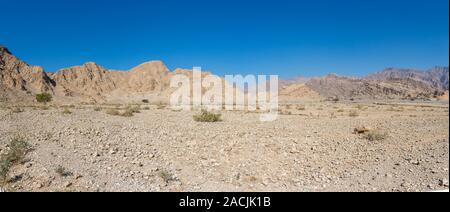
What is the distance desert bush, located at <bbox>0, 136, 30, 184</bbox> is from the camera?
6190 millimetres

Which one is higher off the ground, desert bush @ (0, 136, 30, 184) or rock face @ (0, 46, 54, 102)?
Answer: rock face @ (0, 46, 54, 102)

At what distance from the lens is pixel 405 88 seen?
9288cm

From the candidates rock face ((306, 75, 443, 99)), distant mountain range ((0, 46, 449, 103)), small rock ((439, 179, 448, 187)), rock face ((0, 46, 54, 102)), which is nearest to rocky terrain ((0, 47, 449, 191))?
small rock ((439, 179, 448, 187))

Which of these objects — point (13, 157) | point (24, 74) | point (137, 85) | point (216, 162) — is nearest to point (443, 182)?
point (216, 162)

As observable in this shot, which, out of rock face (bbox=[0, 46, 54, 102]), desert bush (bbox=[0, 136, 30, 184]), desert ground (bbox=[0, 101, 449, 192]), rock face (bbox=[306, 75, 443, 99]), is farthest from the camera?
rock face (bbox=[306, 75, 443, 99])

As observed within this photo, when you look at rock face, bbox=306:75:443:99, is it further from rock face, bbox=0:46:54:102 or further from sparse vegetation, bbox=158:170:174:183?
sparse vegetation, bbox=158:170:174:183

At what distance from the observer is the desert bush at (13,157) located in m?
6.19

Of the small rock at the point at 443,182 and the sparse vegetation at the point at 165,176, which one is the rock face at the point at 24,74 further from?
the small rock at the point at 443,182

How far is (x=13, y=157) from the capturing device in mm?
7105

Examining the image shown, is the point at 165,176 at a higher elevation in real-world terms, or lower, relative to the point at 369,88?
lower

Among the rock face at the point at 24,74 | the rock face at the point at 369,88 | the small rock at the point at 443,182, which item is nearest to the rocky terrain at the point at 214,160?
the small rock at the point at 443,182

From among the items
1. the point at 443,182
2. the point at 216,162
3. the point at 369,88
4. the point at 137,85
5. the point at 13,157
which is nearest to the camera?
the point at 443,182

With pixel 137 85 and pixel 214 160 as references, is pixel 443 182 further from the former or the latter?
pixel 137 85
